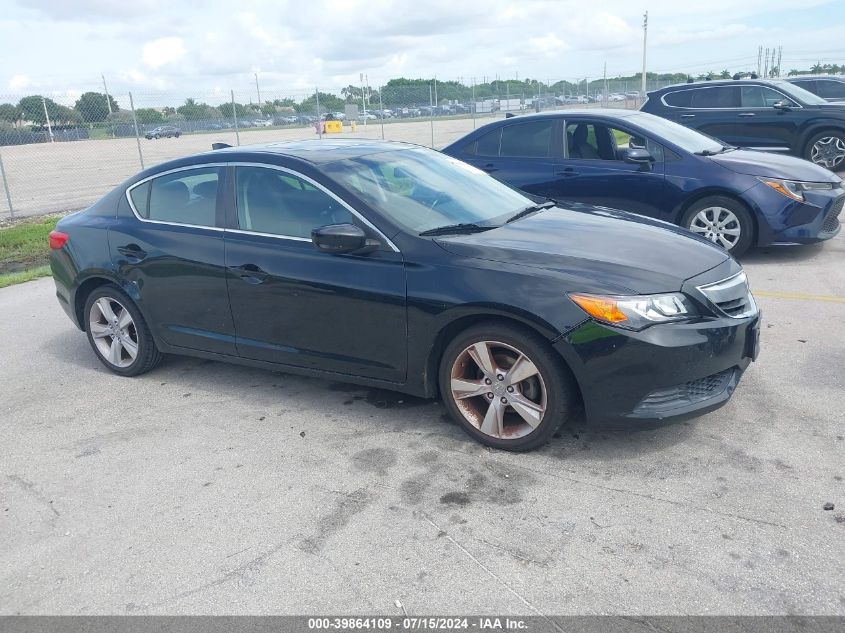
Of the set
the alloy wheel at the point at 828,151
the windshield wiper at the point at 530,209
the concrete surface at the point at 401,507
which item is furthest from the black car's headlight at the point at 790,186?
the alloy wheel at the point at 828,151

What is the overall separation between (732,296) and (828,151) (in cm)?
1101

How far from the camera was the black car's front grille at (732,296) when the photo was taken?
12.7 feet

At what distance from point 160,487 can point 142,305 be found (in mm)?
1761

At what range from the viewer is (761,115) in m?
12.9

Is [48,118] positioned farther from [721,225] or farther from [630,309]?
[630,309]

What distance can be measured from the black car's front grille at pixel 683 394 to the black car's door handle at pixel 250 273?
232cm

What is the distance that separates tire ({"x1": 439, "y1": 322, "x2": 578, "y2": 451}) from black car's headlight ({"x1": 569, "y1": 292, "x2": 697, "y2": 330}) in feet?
0.98

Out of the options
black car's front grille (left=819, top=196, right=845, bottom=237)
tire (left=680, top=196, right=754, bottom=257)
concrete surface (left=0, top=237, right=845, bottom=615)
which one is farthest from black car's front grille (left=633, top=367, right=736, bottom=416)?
black car's front grille (left=819, top=196, right=845, bottom=237)

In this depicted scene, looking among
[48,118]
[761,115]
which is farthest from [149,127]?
[761,115]

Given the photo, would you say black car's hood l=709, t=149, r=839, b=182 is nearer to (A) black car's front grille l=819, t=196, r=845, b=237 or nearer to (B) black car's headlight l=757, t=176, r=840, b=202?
(B) black car's headlight l=757, t=176, r=840, b=202

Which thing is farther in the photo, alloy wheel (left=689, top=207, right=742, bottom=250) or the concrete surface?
alloy wheel (left=689, top=207, right=742, bottom=250)

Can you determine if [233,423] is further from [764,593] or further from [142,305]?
[764,593]

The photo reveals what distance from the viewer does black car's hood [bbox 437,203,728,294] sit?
→ 12.3 feet

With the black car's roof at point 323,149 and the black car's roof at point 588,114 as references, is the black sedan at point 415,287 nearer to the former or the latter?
the black car's roof at point 323,149
